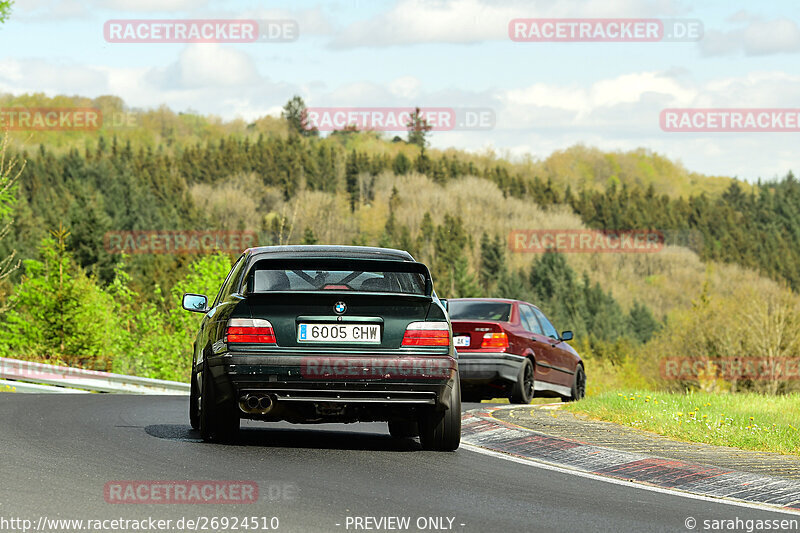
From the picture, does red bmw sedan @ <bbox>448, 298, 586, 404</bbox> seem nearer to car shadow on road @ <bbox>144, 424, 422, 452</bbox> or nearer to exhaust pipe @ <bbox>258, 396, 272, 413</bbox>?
car shadow on road @ <bbox>144, 424, 422, 452</bbox>

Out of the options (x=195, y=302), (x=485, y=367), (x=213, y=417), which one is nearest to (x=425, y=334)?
(x=213, y=417)

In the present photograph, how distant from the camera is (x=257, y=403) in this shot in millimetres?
8578

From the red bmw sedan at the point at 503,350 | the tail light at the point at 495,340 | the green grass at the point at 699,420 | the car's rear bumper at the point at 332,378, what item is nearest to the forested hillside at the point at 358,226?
the red bmw sedan at the point at 503,350

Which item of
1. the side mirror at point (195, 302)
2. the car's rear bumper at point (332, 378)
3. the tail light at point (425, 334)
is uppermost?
the side mirror at point (195, 302)

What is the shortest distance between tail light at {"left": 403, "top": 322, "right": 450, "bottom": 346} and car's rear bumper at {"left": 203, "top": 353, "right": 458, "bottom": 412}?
125 mm

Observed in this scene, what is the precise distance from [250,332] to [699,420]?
4.67 m

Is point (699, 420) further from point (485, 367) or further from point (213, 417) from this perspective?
point (485, 367)

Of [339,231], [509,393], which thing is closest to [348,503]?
[509,393]

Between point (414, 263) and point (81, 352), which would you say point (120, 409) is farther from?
point (81, 352)

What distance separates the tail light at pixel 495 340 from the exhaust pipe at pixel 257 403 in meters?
7.83

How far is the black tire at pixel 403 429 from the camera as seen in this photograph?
34.3ft

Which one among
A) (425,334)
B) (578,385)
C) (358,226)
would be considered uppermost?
(358,226)

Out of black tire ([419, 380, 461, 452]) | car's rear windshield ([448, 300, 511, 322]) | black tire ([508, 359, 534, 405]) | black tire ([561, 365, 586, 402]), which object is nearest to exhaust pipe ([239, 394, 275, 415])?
black tire ([419, 380, 461, 452])

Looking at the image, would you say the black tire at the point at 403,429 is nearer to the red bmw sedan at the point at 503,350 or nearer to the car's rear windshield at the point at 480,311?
the red bmw sedan at the point at 503,350
